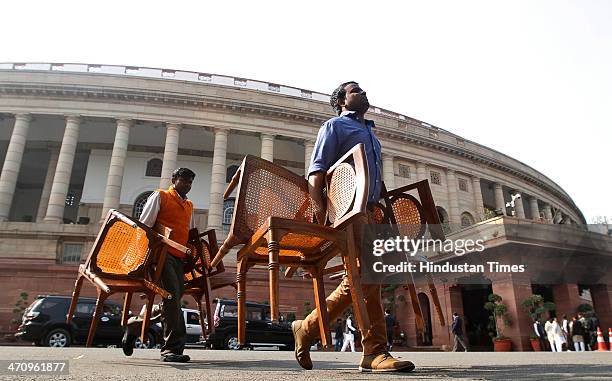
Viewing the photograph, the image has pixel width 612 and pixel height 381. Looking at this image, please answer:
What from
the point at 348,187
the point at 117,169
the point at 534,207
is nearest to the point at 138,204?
the point at 117,169

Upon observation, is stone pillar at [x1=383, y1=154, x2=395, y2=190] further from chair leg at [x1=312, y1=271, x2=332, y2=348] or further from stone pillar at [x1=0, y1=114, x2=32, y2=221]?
chair leg at [x1=312, y1=271, x2=332, y2=348]

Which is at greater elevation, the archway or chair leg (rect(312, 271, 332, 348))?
the archway

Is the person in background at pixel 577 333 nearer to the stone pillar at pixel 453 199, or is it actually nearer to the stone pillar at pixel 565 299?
the stone pillar at pixel 565 299

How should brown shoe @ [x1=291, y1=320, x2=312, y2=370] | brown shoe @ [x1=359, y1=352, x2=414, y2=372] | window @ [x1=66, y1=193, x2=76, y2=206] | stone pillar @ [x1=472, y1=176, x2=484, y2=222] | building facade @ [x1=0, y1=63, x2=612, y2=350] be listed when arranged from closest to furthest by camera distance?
brown shoe @ [x1=359, y1=352, x2=414, y2=372], brown shoe @ [x1=291, y1=320, x2=312, y2=370], building facade @ [x1=0, y1=63, x2=612, y2=350], window @ [x1=66, y1=193, x2=76, y2=206], stone pillar @ [x1=472, y1=176, x2=484, y2=222]

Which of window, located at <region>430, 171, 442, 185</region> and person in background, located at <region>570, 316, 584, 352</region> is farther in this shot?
window, located at <region>430, 171, 442, 185</region>

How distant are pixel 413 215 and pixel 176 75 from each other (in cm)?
3084

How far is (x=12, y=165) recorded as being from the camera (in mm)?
27922

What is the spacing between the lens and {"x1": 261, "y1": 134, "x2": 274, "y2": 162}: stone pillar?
1217 inches

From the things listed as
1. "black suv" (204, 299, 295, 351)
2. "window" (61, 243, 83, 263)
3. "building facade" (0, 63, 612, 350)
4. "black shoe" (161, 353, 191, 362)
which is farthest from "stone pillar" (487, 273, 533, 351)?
"window" (61, 243, 83, 263)

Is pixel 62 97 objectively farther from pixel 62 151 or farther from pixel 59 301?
pixel 59 301

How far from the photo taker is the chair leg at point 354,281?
267cm

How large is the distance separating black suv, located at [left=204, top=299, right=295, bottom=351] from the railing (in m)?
19.5

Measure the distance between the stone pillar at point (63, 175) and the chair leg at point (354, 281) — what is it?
93.6 ft

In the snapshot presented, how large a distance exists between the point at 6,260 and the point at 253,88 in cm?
1914
